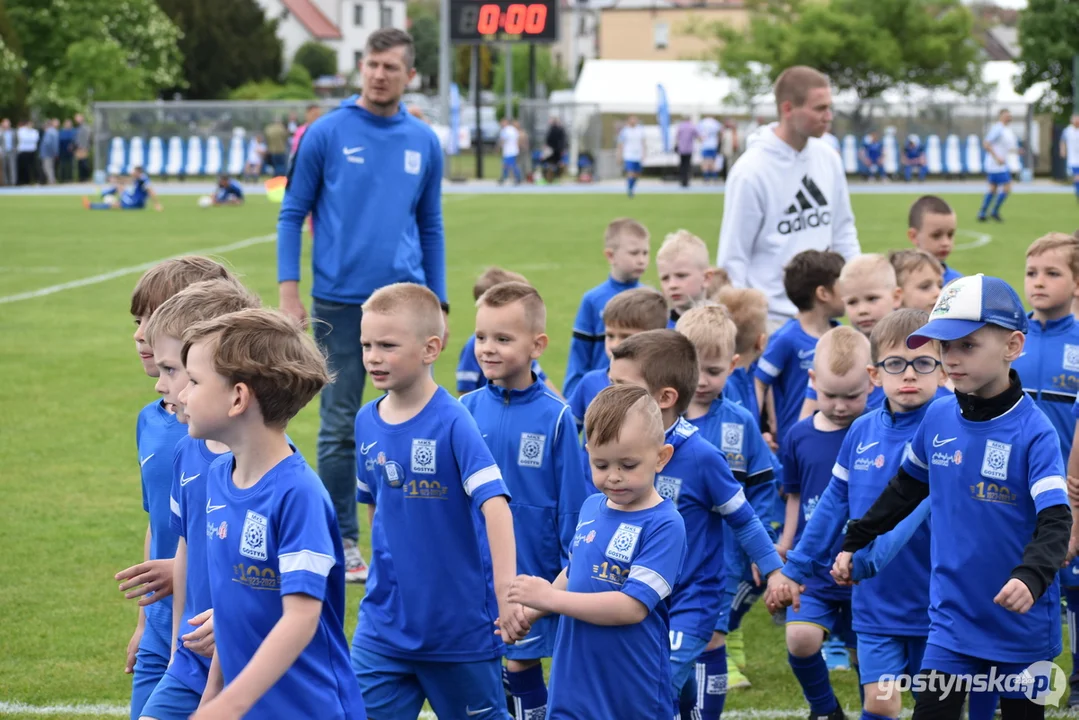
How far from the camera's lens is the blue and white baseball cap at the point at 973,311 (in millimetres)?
4195

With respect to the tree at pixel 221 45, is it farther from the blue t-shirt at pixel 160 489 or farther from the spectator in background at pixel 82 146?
the blue t-shirt at pixel 160 489

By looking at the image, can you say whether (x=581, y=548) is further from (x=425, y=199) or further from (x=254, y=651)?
(x=425, y=199)

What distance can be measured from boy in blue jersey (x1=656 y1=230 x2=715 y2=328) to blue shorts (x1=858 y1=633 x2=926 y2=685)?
8.40ft

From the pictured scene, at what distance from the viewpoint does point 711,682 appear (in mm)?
5062

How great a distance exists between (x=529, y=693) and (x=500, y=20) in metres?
37.8

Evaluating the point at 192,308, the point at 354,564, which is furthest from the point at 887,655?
the point at 354,564

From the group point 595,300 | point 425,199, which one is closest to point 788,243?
point 595,300

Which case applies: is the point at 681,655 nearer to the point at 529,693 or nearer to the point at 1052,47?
the point at 529,693

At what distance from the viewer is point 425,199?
7355mm

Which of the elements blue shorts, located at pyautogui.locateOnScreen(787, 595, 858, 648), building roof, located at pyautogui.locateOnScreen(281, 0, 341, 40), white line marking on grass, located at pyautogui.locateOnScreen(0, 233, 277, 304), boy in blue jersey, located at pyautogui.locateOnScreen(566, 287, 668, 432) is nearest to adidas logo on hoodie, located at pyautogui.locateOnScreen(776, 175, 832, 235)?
boy in blue jersey, located at pyautogui.locateOnScreen(566, 287, 668, 432)

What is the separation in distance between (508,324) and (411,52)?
2601 mm

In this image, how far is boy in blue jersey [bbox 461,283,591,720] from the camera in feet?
16.1

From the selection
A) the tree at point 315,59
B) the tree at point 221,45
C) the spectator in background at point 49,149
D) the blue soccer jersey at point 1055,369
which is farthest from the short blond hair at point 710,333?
the tree at point 315,59

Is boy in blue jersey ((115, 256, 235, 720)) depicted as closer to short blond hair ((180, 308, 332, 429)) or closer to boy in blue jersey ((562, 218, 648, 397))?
short blond hair ((180, 308, 332, 429))
